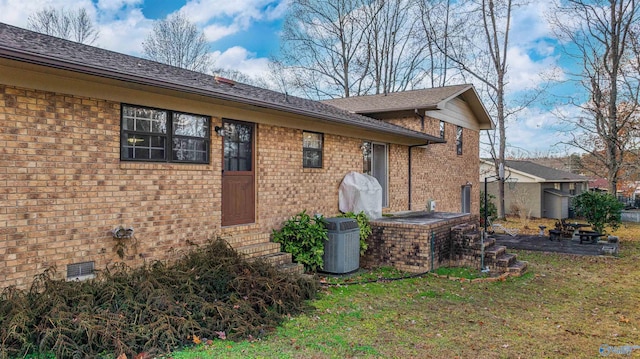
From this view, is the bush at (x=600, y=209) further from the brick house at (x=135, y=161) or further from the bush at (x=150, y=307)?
the bush at (x=150, y=307)

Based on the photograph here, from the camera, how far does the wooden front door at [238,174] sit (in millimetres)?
7434

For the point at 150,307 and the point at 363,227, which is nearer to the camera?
the point at 150,307

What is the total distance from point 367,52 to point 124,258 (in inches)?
920

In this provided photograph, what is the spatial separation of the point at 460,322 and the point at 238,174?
14.9 feet

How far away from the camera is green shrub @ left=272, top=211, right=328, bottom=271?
7816mm

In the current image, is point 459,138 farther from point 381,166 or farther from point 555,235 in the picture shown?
point 381,166

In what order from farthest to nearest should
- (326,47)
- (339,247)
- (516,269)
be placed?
(326,47)
(516,269)
(339,247)

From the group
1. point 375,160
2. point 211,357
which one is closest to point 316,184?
point 375,160

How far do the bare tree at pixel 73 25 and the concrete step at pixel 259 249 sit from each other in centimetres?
1987

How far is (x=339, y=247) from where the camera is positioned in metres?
7.97

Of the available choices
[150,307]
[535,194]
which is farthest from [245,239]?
[535,194]

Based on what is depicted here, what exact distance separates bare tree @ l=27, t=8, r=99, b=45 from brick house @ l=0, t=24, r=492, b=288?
18.1 meters

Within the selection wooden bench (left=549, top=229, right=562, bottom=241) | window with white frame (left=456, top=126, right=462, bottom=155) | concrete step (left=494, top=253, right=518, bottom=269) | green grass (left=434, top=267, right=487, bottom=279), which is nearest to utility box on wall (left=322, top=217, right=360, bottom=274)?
green grass (left=434, top=267, right=487, bottom=279)

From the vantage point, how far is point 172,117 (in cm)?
644
